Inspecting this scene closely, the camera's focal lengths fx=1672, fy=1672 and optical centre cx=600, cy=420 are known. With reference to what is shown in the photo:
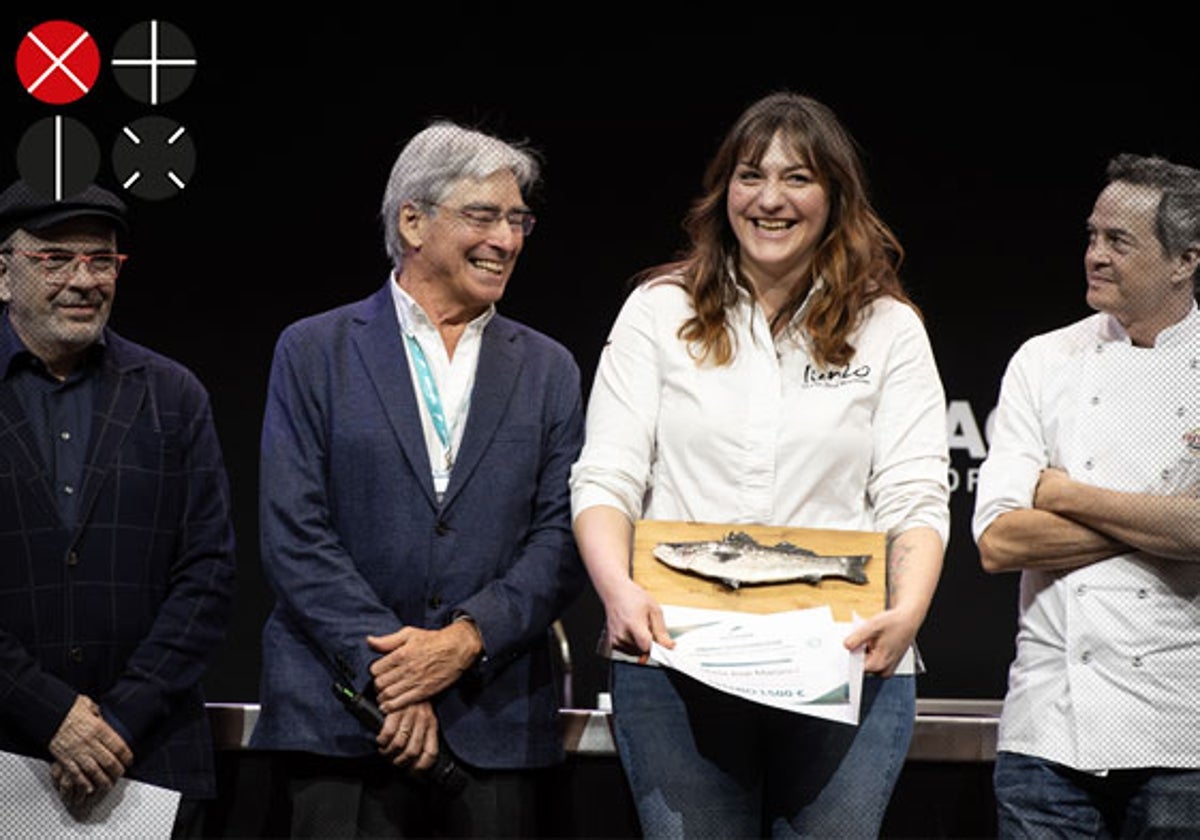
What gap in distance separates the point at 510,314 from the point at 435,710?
207 centimetres

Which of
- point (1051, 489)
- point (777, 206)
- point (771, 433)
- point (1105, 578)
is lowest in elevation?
point (1105, 578)

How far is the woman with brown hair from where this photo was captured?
103 inches

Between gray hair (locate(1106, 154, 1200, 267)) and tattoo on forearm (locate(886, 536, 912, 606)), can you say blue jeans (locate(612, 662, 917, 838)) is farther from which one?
gray hair (locate(1106, 154, 1200, 267))

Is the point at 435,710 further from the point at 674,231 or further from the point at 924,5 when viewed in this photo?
the point at 924,5

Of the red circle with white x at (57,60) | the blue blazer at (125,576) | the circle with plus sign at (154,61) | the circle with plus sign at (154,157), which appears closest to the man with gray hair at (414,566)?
the blue blazer at (125,576)

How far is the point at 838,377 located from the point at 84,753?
1.44 m

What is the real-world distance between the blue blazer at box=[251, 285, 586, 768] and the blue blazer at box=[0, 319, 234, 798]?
0.58 feet

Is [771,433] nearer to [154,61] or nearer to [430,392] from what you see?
[430,392]

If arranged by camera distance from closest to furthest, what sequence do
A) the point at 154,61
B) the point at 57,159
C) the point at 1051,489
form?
the point at 1051,489 → the point at 57,159 → the point at 154,61

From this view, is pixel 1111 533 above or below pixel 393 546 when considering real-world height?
above

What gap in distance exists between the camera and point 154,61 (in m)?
4.41

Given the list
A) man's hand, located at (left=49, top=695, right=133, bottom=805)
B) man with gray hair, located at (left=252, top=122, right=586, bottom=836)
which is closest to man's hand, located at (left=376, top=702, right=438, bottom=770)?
man with gray hair, located at (left=252, top=122, right=586, bottom=836)

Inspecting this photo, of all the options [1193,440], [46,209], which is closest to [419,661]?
[46,209]

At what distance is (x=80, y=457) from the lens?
3.01m
